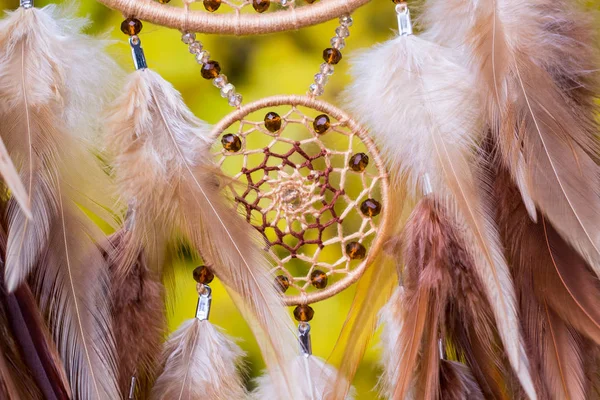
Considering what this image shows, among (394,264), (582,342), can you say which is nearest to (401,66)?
(394,264)

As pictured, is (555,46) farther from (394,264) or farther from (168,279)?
(168,279)

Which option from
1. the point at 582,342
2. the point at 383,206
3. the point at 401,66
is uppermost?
the point at 401,66

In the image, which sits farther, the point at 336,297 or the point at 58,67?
the point at 336,297

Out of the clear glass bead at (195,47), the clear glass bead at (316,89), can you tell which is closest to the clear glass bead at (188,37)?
the clear glass bead at (195,47)

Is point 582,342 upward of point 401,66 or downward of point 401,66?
downward

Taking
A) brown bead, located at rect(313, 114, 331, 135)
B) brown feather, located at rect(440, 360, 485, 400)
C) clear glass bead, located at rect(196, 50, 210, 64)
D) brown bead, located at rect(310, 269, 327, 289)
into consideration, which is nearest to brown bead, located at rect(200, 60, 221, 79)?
clear glass bead, located at rect(196, 50, 210, 64)

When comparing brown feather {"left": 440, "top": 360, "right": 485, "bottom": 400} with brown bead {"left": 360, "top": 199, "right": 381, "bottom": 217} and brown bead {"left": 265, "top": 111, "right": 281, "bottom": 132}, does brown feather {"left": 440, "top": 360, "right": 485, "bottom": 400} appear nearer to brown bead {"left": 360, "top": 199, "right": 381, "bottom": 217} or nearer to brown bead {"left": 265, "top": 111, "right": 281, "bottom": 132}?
brown bead {"left": 360, "top": 199, "right": 381, "bottom": 217}

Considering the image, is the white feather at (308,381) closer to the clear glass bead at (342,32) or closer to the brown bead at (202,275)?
the brown bead at (202,275)

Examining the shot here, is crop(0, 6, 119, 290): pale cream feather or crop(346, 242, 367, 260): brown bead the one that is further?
crop(346, 242, 367, 260): brown bead
